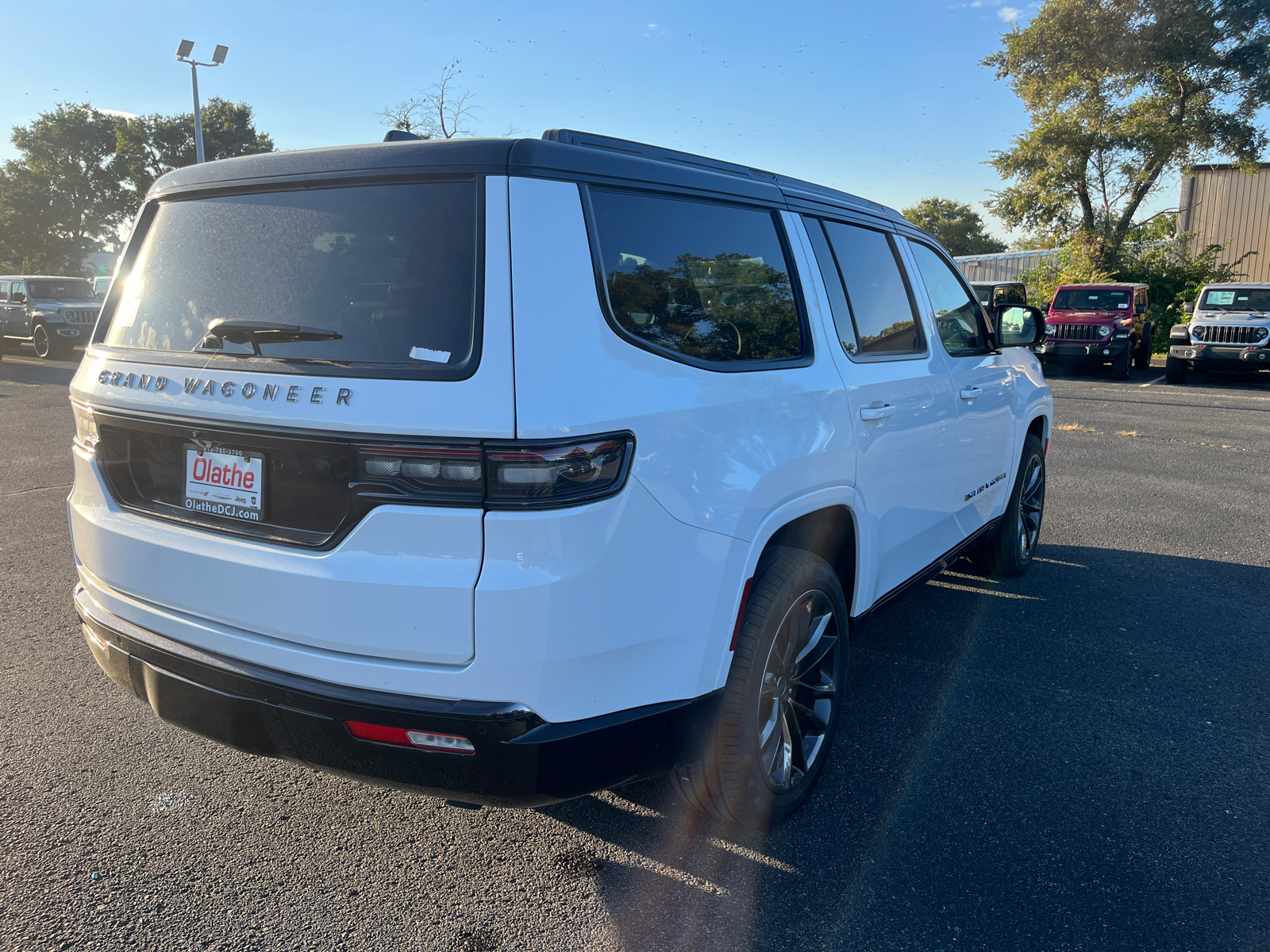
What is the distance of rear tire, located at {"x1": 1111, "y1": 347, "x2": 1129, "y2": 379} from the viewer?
18.7 meters

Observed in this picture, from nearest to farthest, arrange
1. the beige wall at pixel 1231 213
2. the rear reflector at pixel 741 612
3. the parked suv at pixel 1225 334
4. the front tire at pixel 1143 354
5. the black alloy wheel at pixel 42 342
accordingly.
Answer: the rear reflector at pixel 741 612, the parked suv at pixel 1225 334, the black alloy wheel at pixel 42 342, the front tire at pixel 1143 354, the beige wall at pixel 1231 213

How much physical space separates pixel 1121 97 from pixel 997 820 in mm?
31383

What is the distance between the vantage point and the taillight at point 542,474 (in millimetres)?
1864

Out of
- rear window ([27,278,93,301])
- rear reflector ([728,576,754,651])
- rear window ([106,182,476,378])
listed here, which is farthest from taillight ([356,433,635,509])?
rear window ([27,278,93,301])

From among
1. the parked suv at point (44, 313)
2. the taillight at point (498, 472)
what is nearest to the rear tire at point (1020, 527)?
the taillight at point (498, 472)

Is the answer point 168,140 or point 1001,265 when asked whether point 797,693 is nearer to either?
point 1001,265

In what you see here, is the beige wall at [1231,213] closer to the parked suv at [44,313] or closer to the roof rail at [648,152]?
the parked suv at [44,313]

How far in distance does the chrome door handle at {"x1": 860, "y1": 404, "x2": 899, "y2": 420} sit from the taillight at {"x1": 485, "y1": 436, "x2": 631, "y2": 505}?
51.9 inches

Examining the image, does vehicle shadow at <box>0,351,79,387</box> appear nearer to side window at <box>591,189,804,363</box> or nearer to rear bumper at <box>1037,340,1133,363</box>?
side window at <box>591,189,804,363</box>

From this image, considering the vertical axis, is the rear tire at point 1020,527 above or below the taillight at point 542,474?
below

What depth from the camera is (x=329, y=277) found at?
216 cm

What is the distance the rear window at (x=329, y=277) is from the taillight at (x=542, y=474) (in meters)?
0.21

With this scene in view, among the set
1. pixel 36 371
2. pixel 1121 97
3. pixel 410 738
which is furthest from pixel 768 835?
pixel 1121 97

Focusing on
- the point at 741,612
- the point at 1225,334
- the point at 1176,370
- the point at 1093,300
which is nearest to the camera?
the point at 741,612
